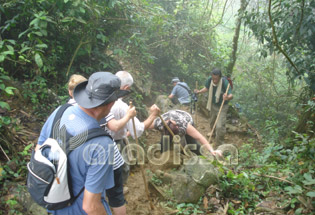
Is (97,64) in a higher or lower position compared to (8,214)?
higher

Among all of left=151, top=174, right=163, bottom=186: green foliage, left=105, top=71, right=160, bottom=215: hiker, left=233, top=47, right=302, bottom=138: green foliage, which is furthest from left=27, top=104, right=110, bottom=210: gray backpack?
left=233, top=47, right=302, bottom=138: green foliage

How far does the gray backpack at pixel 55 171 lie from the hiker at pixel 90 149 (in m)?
0.04

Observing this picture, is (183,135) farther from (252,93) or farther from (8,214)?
(252,93)

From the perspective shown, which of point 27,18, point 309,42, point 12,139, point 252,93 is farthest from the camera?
point 252,93

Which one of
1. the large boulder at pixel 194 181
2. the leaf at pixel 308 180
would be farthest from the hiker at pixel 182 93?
the leaf at pixel 308 180

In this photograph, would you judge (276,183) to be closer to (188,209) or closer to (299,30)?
(188,209)

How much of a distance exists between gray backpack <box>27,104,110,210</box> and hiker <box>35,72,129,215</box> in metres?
0.04

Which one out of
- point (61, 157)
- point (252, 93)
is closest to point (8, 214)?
point (61, 157)

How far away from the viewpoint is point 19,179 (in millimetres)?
3434

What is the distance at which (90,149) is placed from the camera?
5.67 ft

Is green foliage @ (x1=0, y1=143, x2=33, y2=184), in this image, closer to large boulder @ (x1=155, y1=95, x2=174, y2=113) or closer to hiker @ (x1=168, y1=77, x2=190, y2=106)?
large boulder @ (x1=155, y1=95, x2=174, y2=113)

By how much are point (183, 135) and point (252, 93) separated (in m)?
8.21

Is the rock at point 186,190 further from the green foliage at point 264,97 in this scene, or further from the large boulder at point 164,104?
the large boulder at point 164,104

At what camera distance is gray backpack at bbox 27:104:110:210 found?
175cm
